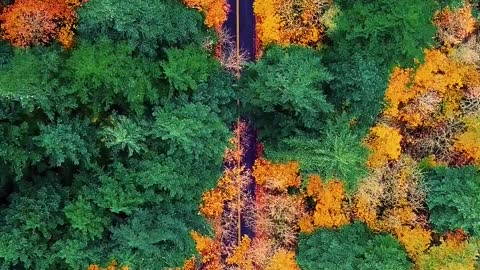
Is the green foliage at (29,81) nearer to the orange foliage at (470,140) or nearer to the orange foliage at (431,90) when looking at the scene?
the orange foliage at (431,90)

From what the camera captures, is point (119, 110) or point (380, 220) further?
point (380, 220)

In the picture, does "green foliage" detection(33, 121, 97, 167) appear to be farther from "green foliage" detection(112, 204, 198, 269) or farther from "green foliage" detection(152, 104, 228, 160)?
"green foliage" detection(112, 204, 198, 269)

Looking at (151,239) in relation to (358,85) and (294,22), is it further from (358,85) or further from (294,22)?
(294,22)

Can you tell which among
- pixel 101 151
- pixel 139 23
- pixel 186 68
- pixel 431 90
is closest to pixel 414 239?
pixel 431 90

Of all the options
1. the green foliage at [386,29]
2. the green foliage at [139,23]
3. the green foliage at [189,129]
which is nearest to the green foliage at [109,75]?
the green foliage at [139,23]

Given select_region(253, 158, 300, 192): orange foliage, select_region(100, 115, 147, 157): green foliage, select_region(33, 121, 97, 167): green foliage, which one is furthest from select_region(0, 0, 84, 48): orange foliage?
select_region(253, 158, 300, 192): orange foliage

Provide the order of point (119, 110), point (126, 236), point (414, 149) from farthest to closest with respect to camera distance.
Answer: point (414, 149) → point (119, 110) → point (126, 236)

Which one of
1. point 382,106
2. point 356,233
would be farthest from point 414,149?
point 356,233

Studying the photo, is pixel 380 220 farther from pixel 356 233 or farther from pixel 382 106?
pixel 382 106
